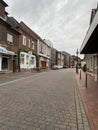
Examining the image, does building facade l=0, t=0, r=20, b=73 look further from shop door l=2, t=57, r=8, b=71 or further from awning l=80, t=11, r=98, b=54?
awning l=80, t=11, r=98, b=54

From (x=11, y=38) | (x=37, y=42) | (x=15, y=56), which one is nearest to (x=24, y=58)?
(x=15, y=56)

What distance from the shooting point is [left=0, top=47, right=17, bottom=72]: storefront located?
1945cm

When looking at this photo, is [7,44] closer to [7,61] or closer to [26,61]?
[7,61]

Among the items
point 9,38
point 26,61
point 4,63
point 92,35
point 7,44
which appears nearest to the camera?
point 92,35

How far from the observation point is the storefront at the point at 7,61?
1945 cm

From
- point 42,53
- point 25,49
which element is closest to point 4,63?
point 25,49

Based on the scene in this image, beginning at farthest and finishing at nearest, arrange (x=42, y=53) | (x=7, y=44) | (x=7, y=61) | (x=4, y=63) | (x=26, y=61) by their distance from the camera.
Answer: (x=42, y=53) < (x=26, y=61) < (x=7, y=61) < (x=7, y=44) < (x=4, y=63)

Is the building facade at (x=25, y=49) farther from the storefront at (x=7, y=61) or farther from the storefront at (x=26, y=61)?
the storefront at (x=7, y=61)

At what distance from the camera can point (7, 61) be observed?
2148 centimetres

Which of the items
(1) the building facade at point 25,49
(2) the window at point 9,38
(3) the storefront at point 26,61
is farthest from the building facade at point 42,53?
(2) the window at point 9,38

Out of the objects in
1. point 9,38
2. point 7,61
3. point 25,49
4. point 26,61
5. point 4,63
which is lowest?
point 4,63

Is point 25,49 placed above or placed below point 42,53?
below

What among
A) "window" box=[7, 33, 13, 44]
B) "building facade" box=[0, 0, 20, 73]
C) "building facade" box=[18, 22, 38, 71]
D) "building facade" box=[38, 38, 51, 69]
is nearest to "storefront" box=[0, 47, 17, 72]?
"building facade" box=[0, 0, 20, 73]

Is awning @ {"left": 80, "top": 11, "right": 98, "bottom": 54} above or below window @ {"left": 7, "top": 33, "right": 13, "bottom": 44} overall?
below
